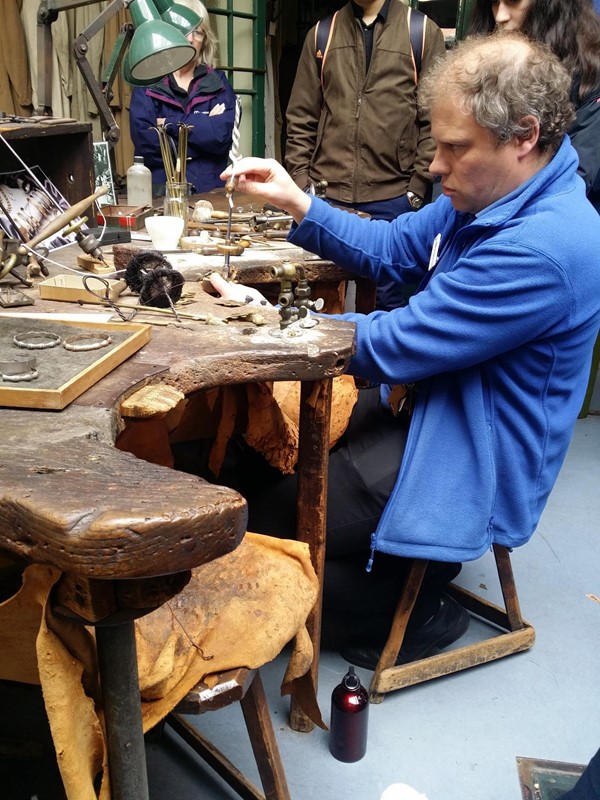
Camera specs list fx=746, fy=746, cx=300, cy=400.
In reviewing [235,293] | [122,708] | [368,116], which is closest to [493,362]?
[235,293]

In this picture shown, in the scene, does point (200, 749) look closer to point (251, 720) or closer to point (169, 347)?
point (251, 720)

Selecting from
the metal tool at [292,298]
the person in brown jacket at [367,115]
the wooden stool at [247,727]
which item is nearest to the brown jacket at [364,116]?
the person in brown jacket at [367,115]

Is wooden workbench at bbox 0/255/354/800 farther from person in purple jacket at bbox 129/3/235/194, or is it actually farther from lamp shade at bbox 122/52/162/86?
person in purple jacket at bbox 129/3/235/194

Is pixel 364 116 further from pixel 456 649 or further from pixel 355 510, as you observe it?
pixel 456 649

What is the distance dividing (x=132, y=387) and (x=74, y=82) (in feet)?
14.2

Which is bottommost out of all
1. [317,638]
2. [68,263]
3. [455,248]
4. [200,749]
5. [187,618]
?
[200,749]

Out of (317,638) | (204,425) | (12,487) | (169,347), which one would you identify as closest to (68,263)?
(204,425)

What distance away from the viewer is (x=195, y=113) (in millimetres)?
3566

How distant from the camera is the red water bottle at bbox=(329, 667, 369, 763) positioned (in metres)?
1.66

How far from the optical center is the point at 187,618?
1.24 metres

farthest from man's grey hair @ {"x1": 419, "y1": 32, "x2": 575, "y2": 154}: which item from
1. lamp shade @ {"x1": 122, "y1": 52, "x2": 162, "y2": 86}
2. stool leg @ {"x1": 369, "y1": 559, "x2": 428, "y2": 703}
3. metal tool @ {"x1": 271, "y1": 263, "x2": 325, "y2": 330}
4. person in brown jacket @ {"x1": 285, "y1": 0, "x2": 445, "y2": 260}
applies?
person in brown jacket @ {"x1": 285, "y1": 0, "x2": 445, "y2": 260}

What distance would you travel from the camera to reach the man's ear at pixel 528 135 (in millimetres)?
1515

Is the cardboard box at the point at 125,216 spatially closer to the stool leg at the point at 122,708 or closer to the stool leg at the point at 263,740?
the stool leg at the point at 263,740

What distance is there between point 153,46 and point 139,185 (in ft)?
2.91
